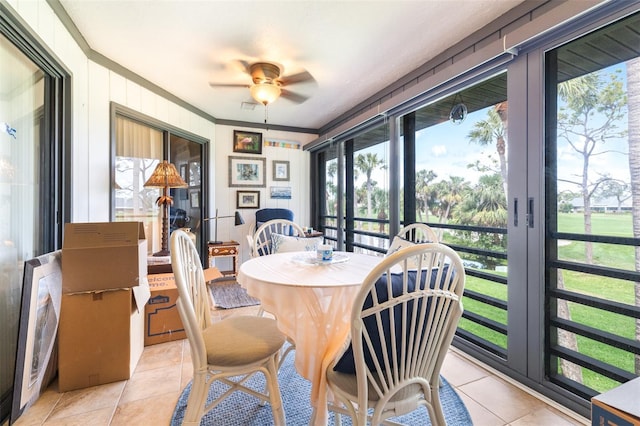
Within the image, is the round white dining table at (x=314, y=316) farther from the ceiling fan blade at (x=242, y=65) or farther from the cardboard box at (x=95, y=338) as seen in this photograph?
the ceiling fan blade at (x=242, y=65)

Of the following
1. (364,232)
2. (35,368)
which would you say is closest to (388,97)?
(364,232)

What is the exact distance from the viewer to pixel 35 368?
162cm

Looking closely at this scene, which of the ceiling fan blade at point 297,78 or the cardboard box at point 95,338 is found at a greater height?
the ceiling fan blade at point 297,78

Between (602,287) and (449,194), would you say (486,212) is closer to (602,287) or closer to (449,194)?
(449,194)

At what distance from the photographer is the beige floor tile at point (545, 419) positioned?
4.97 ft

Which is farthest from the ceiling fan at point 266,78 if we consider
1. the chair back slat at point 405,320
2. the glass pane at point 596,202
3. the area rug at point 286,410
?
the area rug at point 286,410

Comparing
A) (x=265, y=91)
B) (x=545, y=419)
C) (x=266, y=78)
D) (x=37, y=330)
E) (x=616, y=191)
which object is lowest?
(x=545, y=419)

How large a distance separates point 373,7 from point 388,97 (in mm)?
1401

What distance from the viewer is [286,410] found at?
5.24ft

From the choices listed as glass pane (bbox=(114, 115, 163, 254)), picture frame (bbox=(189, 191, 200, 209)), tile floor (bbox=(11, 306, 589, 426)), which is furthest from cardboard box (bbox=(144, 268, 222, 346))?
picture frame (bbox=(189, 191, 200, 209))

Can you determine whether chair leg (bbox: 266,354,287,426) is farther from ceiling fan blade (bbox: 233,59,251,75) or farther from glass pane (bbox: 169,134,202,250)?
glass pane (bbox: 169,134,202,250)

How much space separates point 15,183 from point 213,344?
4.93ft

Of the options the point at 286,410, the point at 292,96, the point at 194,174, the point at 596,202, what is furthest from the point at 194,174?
the point at 596,202

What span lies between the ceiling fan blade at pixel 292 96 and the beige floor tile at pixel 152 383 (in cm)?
293
